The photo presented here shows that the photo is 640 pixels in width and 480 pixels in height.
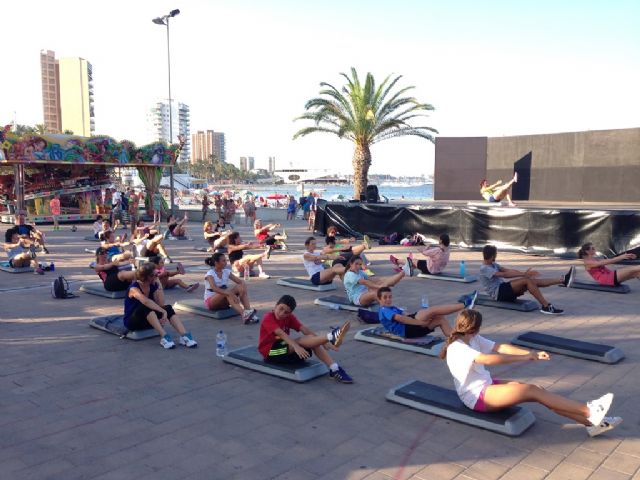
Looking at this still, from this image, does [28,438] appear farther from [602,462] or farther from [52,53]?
[52,53]

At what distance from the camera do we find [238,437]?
4789 mm

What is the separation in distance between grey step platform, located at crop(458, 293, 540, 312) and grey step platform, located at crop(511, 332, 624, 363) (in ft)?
5.82

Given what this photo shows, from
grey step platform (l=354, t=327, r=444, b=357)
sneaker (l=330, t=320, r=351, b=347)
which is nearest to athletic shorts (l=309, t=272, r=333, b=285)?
grey step platform (l=354, t=327, r=444, b=357)

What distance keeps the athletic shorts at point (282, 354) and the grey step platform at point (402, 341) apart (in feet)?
4.94

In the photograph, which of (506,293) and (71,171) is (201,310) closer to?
(506,293)

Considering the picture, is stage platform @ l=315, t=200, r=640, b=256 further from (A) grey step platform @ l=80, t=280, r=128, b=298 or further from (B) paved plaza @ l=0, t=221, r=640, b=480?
(A) grey step platform @ l=80, t=280, r=128, b=298

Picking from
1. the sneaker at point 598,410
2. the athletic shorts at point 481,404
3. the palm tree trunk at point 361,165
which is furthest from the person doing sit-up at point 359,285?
the palm tree trunk at point 361,165

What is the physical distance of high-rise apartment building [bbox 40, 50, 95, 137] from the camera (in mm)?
132500

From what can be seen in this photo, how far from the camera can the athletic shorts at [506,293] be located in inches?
376

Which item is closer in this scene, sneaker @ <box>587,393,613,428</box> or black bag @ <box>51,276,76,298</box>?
sneaker @ <box>587,393,613,428</box>

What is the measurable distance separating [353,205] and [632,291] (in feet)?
38.1

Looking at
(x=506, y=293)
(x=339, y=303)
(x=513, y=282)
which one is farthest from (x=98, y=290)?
(x=513, y=282)

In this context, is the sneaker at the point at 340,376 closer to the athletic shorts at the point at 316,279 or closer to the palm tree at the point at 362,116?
the athletic shorts at the point at 316,279

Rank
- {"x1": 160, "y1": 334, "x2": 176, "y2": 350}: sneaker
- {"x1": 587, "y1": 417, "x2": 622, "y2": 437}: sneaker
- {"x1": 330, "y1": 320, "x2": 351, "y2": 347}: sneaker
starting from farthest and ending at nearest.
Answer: {"x1": 160, "y1": 334, "x2": 176, "y2": 350}: sneaker
{"x1": 330, "y1": 320, "x2": 351, "y2": 347}: sneaker
{"x1": 587, "y1": 417, "x2": 622, "y2": 437}: sneaker
